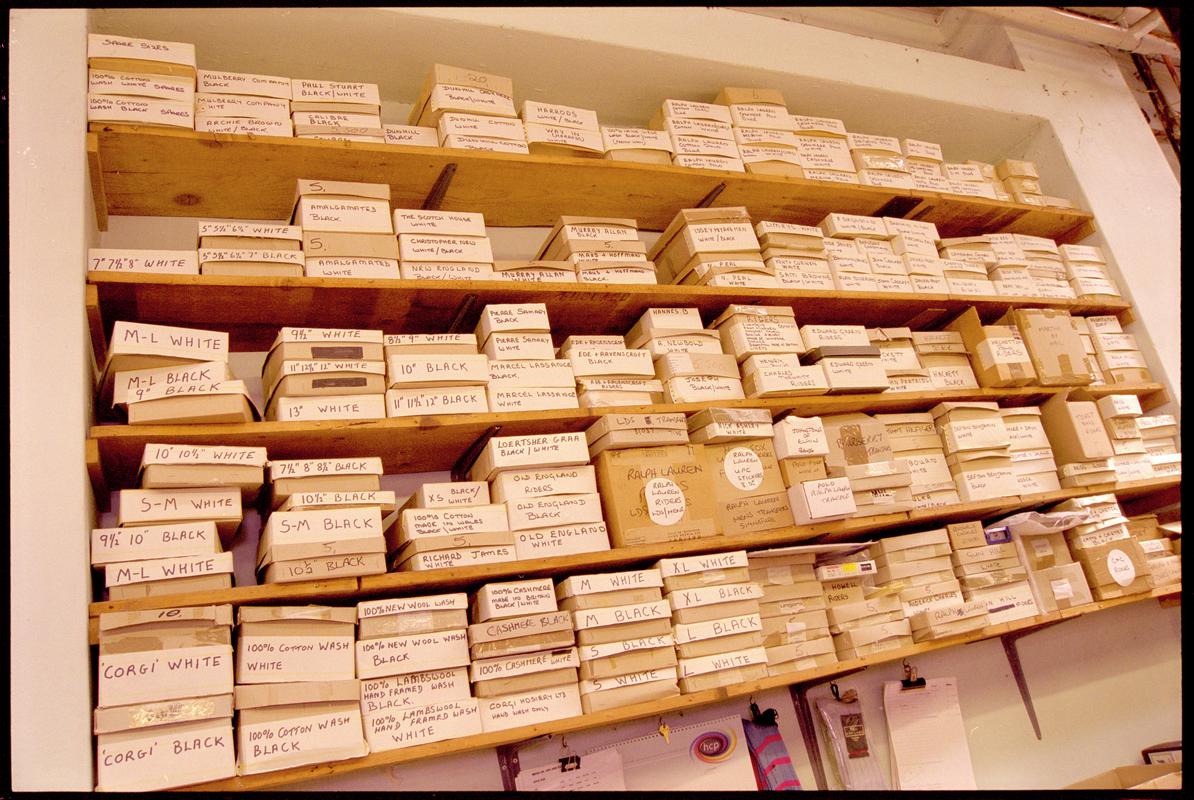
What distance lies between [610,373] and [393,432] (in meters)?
0.58

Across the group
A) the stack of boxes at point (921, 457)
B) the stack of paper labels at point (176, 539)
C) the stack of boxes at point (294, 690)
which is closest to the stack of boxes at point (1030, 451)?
the stack of boxes at point (921, 457)

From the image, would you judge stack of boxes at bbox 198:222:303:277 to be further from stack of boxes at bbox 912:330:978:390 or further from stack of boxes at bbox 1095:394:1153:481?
stack of boxes at bbox 1095:394:1153:481

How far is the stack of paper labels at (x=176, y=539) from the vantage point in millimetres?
1618

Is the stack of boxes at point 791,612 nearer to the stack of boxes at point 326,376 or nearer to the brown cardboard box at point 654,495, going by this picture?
the brown cardboard box at point 654,495

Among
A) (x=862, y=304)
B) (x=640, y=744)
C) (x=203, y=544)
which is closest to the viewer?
(x=203, y=544)

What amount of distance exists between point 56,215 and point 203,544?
78 centimetres

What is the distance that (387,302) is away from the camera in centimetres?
211

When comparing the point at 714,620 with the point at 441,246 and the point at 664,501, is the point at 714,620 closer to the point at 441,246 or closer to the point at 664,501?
the point at 664,501

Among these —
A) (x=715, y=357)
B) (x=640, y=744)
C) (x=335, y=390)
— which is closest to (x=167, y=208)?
(x=335, y=390)

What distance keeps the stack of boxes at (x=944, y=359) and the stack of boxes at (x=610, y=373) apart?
95 cm

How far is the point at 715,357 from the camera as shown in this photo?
90.4 inches

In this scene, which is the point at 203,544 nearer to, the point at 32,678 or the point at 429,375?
the point at 32,678

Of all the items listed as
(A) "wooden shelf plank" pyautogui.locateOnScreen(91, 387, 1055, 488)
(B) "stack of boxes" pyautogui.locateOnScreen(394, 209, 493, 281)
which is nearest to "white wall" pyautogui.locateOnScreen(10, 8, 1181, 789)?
(A) "wooden shelf plank" pyautogui.locateOnScreen(91, 387, 1055, 488)

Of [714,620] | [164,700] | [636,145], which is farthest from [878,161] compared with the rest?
[164,700]
